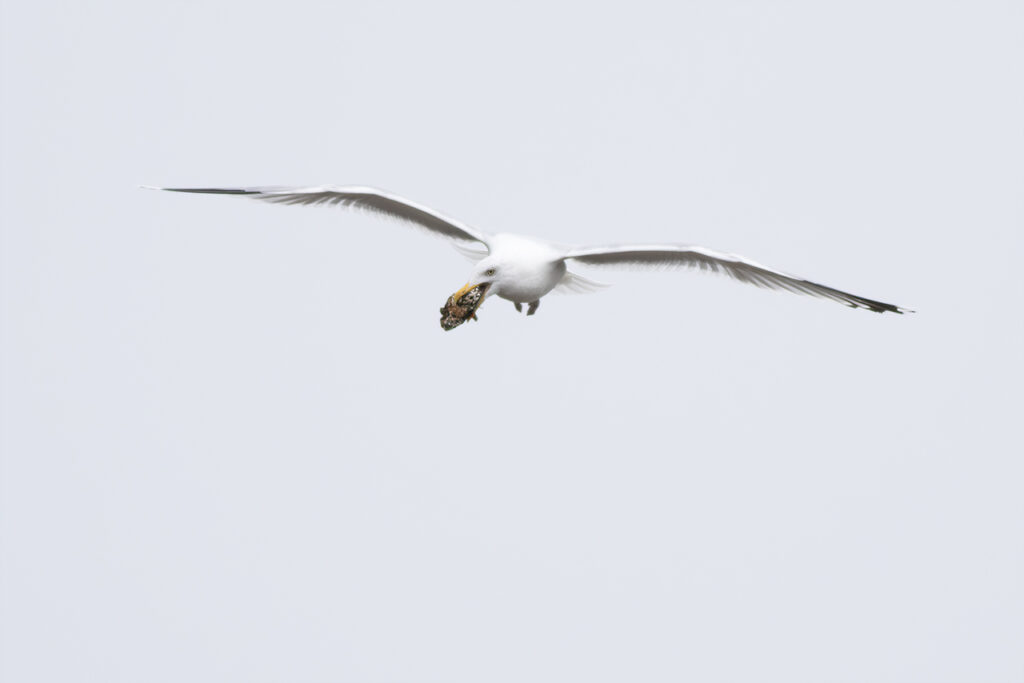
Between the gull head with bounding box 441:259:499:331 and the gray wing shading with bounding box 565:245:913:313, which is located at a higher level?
the gray wing shading with bounding box 565:245:913:313

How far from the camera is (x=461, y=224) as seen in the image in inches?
458

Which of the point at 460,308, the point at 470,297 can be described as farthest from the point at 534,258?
the point at 460,308

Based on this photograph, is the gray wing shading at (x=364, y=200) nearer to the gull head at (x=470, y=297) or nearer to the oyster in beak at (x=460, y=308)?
the gull head at (x=470, y=297)

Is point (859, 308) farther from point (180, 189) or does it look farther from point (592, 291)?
point (180, 189)

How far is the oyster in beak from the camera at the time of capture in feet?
34.7

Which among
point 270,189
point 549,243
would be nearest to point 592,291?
point 549,243

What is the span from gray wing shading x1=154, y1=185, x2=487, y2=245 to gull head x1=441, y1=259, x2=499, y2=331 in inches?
30.0

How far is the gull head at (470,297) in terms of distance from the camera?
416 inches

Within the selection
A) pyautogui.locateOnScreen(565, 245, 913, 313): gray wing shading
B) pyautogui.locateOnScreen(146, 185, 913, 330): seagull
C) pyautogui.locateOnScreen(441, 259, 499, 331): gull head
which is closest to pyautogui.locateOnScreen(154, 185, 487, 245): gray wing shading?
pyautogui.locateOnScreen(146, 185, 913, 330): seagull

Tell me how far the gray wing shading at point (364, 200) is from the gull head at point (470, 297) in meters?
0.76

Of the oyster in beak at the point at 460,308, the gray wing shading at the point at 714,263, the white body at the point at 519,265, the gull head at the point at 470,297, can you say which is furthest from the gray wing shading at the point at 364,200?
the gray wing shading at the point at 714,263

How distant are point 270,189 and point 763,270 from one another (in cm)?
419

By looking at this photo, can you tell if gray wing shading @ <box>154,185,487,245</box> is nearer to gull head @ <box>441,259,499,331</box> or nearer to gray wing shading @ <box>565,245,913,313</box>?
gull head @ <box>441,259,499,331</box>

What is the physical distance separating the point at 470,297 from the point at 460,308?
0.13 m
